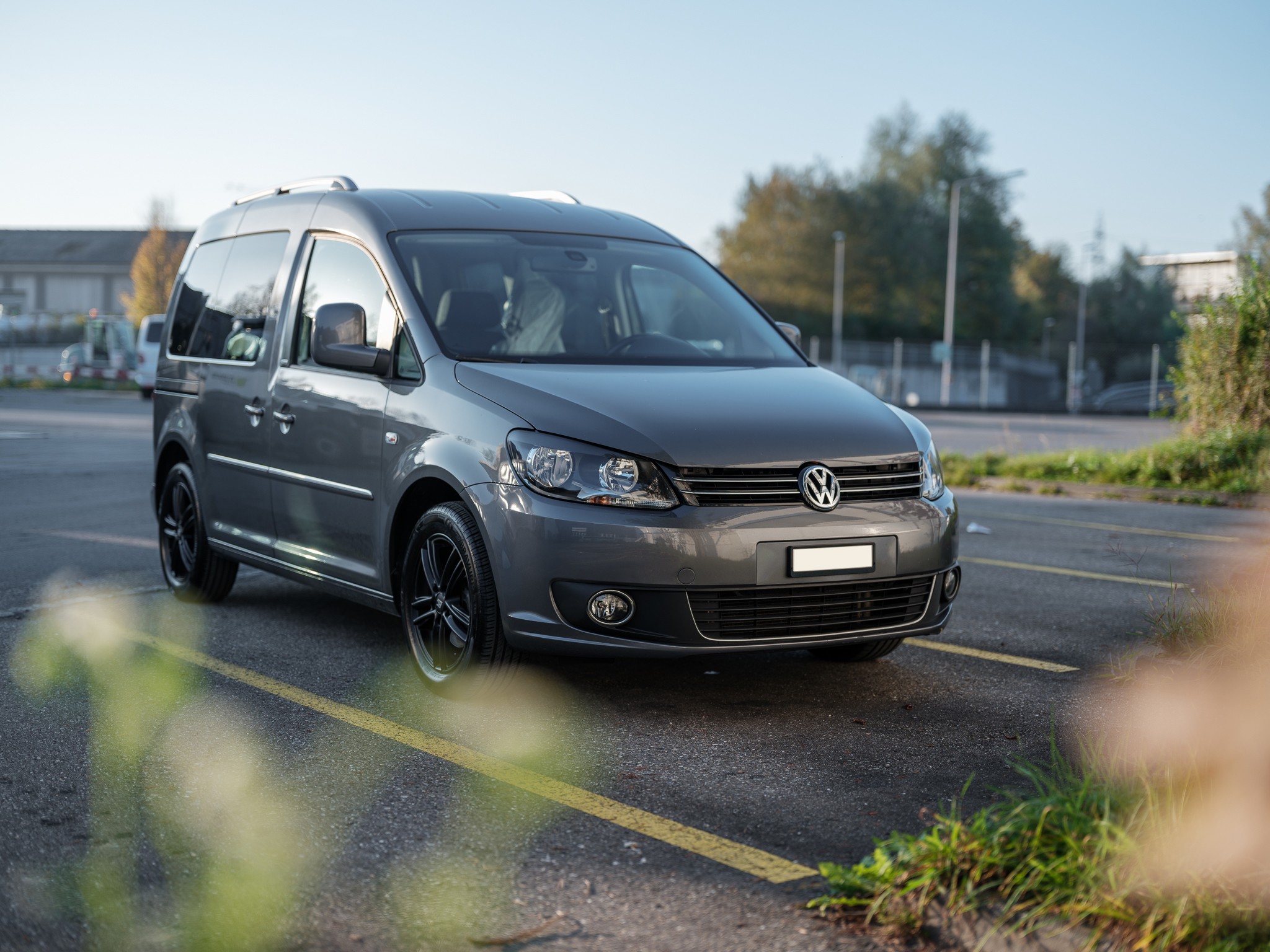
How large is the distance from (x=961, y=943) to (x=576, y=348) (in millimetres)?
3241

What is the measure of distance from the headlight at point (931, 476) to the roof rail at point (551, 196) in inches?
92.7

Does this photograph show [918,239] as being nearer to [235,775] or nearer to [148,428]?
[148,428]

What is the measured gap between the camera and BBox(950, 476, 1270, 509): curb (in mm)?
12578

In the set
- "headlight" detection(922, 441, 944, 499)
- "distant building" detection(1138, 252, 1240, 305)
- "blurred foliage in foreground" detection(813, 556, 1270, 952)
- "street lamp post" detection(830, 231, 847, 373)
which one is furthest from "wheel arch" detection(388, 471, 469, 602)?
"distant building" detection(1138, 252, 1240, 305)

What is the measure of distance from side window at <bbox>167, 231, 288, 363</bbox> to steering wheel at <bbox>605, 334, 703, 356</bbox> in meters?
1.79

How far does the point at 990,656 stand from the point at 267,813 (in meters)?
3.38

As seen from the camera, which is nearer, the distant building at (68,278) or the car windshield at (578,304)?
the car windshield at (578,304)

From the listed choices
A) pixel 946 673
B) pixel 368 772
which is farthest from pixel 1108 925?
pixel 946 673

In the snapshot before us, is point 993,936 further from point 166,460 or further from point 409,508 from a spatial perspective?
point 166,460

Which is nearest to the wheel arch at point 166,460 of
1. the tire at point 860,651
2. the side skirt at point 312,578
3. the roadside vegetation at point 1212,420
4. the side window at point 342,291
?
the side skirt at point 312,578

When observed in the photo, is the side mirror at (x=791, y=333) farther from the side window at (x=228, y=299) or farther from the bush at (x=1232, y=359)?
the bush at (x=1232, y=359)

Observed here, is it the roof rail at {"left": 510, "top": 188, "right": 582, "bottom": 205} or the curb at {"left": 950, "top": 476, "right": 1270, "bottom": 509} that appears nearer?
the roof rail at {"left": 510, "top": 188, "right": 582, "bottom": 205}

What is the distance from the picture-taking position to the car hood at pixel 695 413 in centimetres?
465

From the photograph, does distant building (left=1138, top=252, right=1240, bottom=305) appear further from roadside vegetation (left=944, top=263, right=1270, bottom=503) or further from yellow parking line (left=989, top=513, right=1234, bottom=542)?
yellow parking line (left=989, top=513, right=1234, bottom=542)
